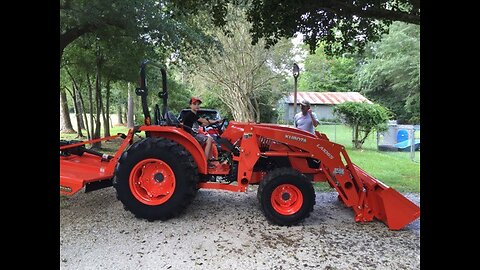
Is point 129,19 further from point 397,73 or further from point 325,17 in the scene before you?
point 397,73

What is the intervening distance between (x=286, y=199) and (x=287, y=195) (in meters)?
0.06

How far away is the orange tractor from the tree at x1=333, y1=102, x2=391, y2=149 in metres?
9.87

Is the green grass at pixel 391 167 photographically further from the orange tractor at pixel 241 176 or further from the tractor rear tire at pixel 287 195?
the tractor rear tire at pixel 287 195

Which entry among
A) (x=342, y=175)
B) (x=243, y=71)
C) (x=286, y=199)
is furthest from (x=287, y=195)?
(x=243, y=71)

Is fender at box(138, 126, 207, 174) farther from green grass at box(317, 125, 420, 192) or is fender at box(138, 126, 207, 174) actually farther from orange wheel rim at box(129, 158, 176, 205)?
green grass at box(317, 125, 420, 192)

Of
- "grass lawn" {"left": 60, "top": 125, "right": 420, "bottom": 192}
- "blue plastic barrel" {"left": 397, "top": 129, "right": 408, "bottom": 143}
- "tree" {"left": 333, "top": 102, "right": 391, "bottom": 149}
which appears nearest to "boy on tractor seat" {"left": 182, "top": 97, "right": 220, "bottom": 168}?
"grass lawn" {"left": 60, "top": 125, "right": 420, "bottom": 192}

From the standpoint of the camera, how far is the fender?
498 cm

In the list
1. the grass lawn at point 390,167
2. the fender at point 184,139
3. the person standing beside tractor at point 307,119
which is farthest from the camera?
the grass lawn at point 390,167

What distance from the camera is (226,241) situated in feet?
13.8

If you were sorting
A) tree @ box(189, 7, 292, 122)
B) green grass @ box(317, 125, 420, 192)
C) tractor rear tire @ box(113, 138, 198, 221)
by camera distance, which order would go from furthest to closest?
1. tree @ box(189, 7, 292, 122)
2. green grass @ box(317, 125, 420, 192)
3. tractor rear tire @ box(113, 138, 198, 221)

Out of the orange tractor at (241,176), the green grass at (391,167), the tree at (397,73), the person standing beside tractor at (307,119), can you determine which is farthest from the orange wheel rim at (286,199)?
the tree at (397,73)

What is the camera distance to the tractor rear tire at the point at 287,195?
15.3 ft
